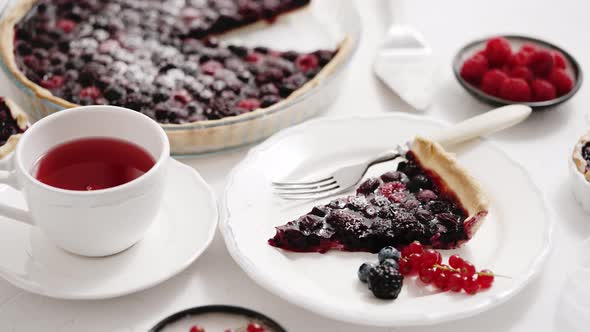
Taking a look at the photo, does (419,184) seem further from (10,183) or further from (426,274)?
(10,183)

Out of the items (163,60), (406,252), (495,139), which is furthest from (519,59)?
(163,60)

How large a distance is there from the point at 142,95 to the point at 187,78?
0.23m

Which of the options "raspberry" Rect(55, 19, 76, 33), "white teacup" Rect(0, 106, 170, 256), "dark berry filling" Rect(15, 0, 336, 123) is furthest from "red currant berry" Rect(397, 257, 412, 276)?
"raspberry" Rect(55, 19, 76, 33)

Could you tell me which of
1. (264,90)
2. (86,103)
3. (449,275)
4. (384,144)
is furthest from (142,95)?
(449,275)

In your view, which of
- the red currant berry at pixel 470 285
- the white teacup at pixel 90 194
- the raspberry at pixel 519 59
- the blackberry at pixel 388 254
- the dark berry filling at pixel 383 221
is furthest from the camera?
the raspberry at pixel 519 59

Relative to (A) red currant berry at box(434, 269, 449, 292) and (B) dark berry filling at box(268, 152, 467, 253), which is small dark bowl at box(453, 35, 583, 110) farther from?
(A) red currant berry at box(434, 269, 449, 292)

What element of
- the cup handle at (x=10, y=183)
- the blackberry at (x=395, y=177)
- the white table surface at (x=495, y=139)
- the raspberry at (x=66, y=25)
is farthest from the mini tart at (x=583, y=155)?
the raspberry at (x=66, y=25)

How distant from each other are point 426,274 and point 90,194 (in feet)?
3.01

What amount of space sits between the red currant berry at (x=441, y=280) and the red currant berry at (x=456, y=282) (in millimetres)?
16

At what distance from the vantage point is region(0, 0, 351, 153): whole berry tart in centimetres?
250

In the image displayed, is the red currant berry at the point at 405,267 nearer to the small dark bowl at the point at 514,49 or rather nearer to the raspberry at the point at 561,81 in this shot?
the small dark bowl at the point at 514,49

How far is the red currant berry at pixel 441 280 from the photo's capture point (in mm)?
1805

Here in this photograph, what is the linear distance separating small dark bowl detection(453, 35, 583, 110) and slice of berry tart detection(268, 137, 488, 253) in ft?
1.83

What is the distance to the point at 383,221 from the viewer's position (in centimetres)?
204
